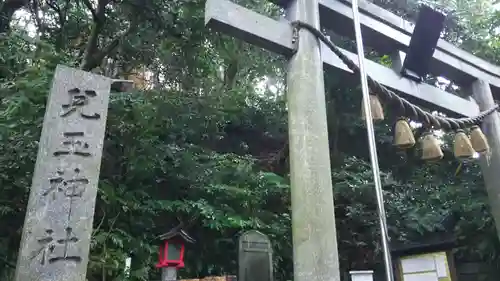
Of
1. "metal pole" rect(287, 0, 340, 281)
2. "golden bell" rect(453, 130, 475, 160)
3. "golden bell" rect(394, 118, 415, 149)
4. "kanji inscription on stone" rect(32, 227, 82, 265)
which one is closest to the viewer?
"metal pole" rect(287, 0, 340, 281)

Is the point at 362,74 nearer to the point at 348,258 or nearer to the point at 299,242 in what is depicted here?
the point at 299,242

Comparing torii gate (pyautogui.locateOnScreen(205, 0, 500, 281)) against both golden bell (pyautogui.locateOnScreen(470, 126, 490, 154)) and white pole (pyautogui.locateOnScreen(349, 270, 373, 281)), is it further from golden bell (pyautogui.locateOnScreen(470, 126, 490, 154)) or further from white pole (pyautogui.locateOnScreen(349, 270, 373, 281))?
white pole (pyautogui.locateOnScreen(349, 270, 373, 281))

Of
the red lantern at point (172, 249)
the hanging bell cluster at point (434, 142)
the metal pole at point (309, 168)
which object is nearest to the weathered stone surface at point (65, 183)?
the red lantern at point (172, 249)

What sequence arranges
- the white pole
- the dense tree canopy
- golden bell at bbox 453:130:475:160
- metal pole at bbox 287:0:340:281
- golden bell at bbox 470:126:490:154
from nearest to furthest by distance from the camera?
metal pole at bbox 287:0:340:281, golden bell at bbox 453:130:475:160, golden bell at bbox 470:126:490:154, the white pole, the dense tree canopy

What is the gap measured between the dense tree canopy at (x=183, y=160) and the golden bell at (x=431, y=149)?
224 cm

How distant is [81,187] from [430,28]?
3272 mm

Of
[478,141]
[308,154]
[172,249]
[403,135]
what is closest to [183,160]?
[172,249]

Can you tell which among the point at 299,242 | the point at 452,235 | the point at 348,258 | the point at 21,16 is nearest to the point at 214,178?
the point at 348,258

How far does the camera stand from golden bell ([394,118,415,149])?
3271mm

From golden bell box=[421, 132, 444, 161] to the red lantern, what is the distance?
7.85 feet

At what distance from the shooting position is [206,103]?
609 centimetres

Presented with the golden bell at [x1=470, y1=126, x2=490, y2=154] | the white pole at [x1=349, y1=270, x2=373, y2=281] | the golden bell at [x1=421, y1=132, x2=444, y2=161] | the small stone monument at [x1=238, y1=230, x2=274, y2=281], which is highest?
the golden bell at [x1=470, y1=126, x2=490, y2=154]

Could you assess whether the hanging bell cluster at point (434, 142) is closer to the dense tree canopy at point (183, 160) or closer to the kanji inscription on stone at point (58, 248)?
Answer: the dense tree canopy at point (183, 160)

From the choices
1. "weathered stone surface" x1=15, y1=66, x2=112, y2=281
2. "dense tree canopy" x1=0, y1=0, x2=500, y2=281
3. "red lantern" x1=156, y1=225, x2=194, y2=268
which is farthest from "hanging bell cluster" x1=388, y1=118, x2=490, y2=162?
"weathered stone surface" x1=15, y1=66, x2=112, y2=281
